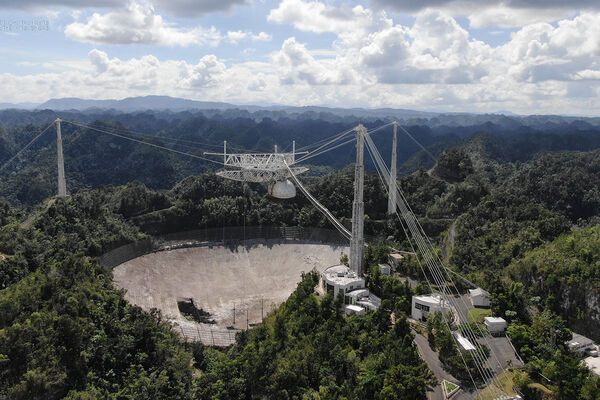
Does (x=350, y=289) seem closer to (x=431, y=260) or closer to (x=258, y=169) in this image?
(x=431, y=260)

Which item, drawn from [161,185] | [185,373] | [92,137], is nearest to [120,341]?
[185,373]

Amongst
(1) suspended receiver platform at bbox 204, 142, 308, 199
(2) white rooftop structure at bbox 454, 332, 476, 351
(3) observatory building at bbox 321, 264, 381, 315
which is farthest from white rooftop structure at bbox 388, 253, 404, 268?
(2) white rooftop structure at bbox 454, 332, 476, 351

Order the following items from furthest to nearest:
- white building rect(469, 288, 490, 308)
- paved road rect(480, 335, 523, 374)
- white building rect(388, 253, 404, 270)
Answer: white building rect(388, 253, 404, 270) < white building rect(469, 288, 490, 308) < paved road rect(480, 335, 523, 374)

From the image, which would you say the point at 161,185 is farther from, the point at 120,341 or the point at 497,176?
the point at 120,341

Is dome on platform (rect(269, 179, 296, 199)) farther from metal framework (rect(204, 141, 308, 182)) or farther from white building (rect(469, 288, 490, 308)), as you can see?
white building (rect(469, 288, 490, 308))

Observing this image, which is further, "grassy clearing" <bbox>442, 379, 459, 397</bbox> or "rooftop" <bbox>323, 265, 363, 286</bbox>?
"rooftop" <bbox>323, 265, 363, 286</bbox>

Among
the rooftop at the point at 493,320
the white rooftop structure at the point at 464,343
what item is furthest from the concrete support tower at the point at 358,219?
the white rooftop structure at the point at 464,343
